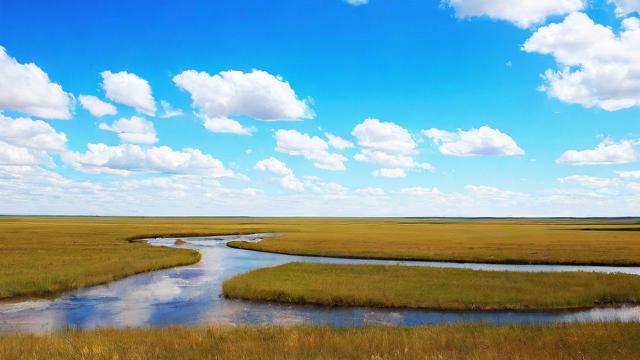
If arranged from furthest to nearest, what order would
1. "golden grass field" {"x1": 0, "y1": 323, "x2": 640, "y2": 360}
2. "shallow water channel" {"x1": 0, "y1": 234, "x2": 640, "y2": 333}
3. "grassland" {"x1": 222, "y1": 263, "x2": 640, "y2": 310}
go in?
"grassland" {"x1": 222, "y1": 263, "x2": 640, "y2": 310} → "shallow water channel" {"x1": 0, "y1": 234, "x2": 640, "y2": 333} → "golden grass field" {"x1": 0, "y1": 323, "x2": 640, "y2": 360}

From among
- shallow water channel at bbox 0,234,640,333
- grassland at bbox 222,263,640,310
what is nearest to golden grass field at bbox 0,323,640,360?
shallow water channel at bbox 0,234,640,333

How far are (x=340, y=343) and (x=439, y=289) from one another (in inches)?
611

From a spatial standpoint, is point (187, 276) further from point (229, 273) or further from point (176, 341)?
point (176, 341)

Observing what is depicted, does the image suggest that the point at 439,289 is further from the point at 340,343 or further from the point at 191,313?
the point at 340,343

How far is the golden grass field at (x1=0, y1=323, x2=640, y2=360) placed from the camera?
12898 mm

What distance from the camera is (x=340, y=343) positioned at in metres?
14.9

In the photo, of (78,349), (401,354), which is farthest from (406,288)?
(78,349)

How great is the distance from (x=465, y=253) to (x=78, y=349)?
148 feet

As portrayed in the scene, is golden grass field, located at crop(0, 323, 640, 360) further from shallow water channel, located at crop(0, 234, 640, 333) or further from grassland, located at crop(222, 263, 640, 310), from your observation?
grassland, located at crop(222, 263, 640, 310)

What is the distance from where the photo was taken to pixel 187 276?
121 feet

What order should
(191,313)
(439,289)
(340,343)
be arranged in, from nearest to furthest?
(340,343) → (191,313) → (439,289)

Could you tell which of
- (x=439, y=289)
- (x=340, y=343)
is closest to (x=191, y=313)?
(x=340, y=343)

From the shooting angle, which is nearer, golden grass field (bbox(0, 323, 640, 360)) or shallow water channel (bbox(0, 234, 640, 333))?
golden grass field (bbox(0, 323, 640, 360))

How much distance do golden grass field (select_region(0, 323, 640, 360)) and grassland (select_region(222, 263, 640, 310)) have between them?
26.0 feet
